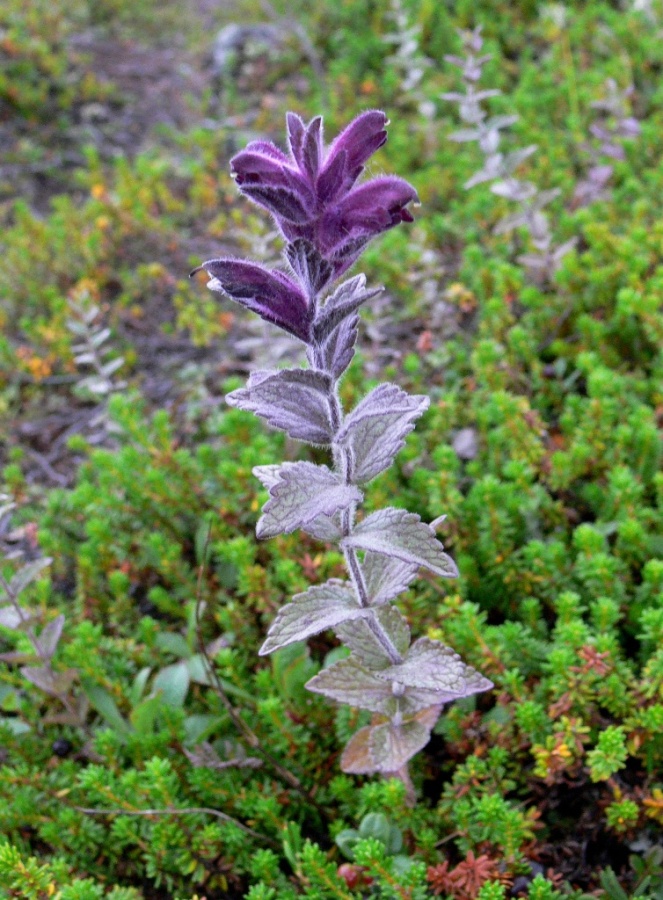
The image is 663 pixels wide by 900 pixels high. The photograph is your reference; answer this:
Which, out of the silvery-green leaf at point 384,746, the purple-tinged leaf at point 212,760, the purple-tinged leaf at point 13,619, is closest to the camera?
the silvery-green leaf at point 384,746

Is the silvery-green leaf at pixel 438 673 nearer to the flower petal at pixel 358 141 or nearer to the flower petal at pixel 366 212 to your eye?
the flower petal at pixel 366 212

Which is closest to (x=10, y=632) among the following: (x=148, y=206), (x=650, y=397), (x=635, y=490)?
(x=635, y=490)

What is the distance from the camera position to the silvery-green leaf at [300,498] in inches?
69.6

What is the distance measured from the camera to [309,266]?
6.06 ft

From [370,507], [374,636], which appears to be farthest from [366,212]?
[370,507]

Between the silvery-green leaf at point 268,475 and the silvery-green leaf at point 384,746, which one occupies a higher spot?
the silvery-green leaf at point 268,475

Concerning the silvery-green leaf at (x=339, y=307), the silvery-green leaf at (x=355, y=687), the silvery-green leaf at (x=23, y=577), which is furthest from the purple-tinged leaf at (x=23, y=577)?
the silvery-green leaf at (x=339, y=307)

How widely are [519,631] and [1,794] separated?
1.82 m

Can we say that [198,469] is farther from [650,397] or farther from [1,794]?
[650,397]

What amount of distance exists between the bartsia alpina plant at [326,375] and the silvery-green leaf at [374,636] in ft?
0.51

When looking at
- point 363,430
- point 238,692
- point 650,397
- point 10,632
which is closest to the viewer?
point 363,430

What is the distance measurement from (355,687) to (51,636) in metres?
1.22

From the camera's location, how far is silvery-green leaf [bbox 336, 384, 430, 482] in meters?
1.81

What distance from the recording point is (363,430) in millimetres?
2020
